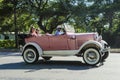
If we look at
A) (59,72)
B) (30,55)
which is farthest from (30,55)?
(59,72)

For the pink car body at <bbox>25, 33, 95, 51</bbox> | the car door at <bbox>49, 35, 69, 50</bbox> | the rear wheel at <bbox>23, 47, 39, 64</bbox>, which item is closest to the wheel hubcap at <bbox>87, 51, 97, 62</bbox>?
the pink car body at <bbox>25, 33, 95, 51</bbox>

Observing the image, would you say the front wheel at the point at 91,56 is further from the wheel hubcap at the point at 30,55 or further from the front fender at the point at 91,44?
the wheel hubcap at the point at 30,55

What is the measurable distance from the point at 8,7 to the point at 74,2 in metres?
6.40

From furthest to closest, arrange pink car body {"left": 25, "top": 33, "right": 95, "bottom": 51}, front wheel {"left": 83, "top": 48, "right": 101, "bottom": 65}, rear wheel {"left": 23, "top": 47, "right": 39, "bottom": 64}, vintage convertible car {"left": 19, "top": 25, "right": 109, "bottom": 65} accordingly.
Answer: rear wheel {"left": 23, "top": 47, "right": 39, "bottom": 64}
pink car body {"left": 25, "top": 33, "right": 95, "bottom": 51}
vintage convertible car {"left": 19, "top": 25, "right": 109, "bottom": 65}
front wheel {"left": 83, "top": 48, "right": 101, "bottom": 65}

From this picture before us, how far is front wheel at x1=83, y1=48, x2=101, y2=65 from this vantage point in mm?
13812

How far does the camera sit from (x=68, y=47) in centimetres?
1445

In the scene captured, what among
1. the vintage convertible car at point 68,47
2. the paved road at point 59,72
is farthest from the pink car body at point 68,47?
the paved road at point 59,72

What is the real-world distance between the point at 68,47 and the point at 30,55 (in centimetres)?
179

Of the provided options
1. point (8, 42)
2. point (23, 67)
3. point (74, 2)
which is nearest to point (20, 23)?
point (8, 42)

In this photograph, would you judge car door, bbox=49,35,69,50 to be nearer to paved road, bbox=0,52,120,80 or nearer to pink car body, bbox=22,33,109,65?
pink car body, bbox=22,33,109,65

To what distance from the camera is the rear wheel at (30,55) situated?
49.3 feet

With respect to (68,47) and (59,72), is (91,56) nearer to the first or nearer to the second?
(68,47)

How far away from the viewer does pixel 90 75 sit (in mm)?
11336

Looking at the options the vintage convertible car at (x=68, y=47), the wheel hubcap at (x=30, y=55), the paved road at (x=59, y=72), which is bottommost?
the paved road at (x=59, y=72)
